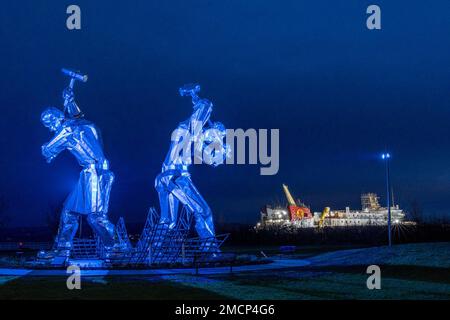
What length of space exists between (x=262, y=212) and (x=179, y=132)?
76.6 metres

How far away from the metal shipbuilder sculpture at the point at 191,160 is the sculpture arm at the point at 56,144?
419 cm

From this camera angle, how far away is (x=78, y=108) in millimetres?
24938

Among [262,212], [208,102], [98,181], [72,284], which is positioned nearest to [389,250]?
[208,102]

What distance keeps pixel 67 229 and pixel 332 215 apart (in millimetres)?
87396

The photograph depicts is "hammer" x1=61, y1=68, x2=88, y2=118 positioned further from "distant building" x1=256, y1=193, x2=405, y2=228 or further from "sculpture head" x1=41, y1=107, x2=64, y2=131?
"distant building" x1=256, y1=193, x2=405, y2=228

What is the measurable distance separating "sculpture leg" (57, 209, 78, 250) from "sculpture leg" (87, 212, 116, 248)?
0.75 meters

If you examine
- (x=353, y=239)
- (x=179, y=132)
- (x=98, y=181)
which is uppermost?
(x=179, y=132)

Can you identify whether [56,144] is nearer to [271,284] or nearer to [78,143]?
[78,143]

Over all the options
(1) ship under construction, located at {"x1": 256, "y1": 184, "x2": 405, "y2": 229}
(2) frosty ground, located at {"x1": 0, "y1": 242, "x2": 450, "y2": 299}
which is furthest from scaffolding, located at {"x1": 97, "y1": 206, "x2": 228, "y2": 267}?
(1) ship under construction, located at {"x1": 256, "y1": 184, "x2": 405, "y2": 229}

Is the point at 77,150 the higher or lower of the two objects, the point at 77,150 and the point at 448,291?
the higher

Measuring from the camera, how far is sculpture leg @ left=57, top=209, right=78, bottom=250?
24.4 meters
